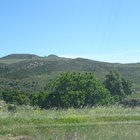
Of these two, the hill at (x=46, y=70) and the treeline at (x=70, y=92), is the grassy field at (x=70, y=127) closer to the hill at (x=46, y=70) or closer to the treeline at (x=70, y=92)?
the treeline at (x=70, y=92)

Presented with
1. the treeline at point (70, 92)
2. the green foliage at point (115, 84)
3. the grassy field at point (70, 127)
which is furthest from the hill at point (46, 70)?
the grassy field at point (70, 127)

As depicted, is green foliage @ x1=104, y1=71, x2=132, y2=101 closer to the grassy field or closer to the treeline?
the treeline

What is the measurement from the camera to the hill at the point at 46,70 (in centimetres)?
7457

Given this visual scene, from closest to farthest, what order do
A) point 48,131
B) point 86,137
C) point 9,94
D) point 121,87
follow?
point 86,137, point 48,131, point 9,94, point 121,87

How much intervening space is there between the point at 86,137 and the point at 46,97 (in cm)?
2916

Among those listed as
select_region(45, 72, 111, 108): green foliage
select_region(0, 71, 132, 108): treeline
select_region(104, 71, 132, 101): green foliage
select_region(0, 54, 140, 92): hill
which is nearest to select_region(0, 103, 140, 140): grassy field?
select_region(0, 71, 132, 108): treeline

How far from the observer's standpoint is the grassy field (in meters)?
7.99

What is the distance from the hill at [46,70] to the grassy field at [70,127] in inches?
2241

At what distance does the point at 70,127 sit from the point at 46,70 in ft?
291

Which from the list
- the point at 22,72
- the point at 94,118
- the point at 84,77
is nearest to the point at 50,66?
the point at 22,72

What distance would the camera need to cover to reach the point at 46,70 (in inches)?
3824

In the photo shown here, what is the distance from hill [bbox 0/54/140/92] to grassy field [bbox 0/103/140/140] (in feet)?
187

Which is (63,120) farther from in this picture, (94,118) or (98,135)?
(98,135)

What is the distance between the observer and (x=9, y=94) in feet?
129
